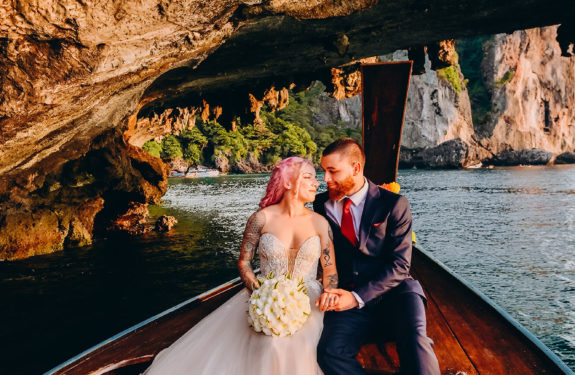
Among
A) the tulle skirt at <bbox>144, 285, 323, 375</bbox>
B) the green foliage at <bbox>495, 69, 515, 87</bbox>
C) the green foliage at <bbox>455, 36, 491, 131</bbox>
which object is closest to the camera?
the tulle skirt at <bbox>144, 285, 323, 375</bbox>

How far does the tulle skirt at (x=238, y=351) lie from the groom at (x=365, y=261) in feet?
0.50

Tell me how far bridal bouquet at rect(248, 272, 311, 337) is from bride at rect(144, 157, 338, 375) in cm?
10

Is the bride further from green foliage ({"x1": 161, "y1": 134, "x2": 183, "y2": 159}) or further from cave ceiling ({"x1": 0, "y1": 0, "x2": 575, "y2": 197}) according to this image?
green foliage ({"x1": 161, "y1": 134, "x2": 183, "y2": 159})

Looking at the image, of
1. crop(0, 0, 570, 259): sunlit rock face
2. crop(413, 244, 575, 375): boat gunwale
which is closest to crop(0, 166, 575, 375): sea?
crop(0, 0, 570, 259): sunlit rock face

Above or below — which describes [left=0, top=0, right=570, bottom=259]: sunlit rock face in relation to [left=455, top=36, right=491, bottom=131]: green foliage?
below

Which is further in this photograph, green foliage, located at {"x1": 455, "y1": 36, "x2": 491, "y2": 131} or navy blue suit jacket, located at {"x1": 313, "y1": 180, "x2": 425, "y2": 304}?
green foliage, located at {"x1": 455, "y1": 36, "x2": 491, "y2": 131}

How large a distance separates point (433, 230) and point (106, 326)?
13.8 meters

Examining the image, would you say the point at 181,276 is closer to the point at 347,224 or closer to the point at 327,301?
the point at 347,224

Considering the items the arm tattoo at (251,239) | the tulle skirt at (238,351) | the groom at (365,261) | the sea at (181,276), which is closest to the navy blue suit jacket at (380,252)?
the groom at (365,261)

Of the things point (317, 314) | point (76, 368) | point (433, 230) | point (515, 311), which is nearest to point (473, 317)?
point (317, 314)

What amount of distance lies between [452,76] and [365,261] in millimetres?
82568

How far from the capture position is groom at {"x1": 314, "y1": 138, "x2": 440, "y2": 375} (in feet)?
9.22

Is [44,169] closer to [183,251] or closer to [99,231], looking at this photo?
[183,251]

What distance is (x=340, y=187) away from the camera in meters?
3.28
